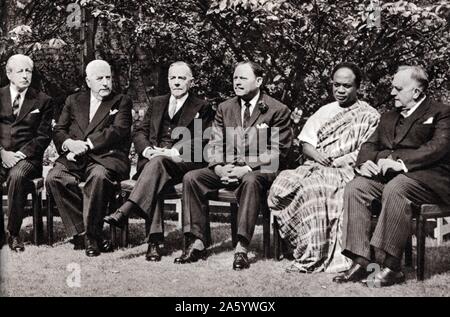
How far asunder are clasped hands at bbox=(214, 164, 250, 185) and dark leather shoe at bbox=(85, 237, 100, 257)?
4.38ft

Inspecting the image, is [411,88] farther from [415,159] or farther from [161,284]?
[161,284]

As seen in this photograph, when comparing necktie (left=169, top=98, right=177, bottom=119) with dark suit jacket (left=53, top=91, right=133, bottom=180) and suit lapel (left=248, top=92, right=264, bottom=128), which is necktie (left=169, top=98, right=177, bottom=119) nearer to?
dark suit jacket (left=53, top=91, right=133, bottom=180)

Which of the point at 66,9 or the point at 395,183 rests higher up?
the point at 66,9

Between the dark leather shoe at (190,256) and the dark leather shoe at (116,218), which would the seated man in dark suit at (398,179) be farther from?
the dark leather shoe at (116,218)

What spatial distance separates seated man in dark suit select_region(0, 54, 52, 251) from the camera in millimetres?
6449

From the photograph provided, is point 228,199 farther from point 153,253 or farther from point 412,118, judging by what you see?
point 412,118

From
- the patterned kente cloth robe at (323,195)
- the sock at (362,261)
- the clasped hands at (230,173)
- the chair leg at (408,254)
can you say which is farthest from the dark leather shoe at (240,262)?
the chair leg at (408,254)

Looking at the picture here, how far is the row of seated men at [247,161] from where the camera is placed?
5207mm

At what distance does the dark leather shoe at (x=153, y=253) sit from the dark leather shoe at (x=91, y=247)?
519 mm

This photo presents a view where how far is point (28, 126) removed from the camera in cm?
674

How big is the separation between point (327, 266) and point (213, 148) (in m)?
1.61

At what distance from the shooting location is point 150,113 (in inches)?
264

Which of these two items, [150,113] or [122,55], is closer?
[150,113]
